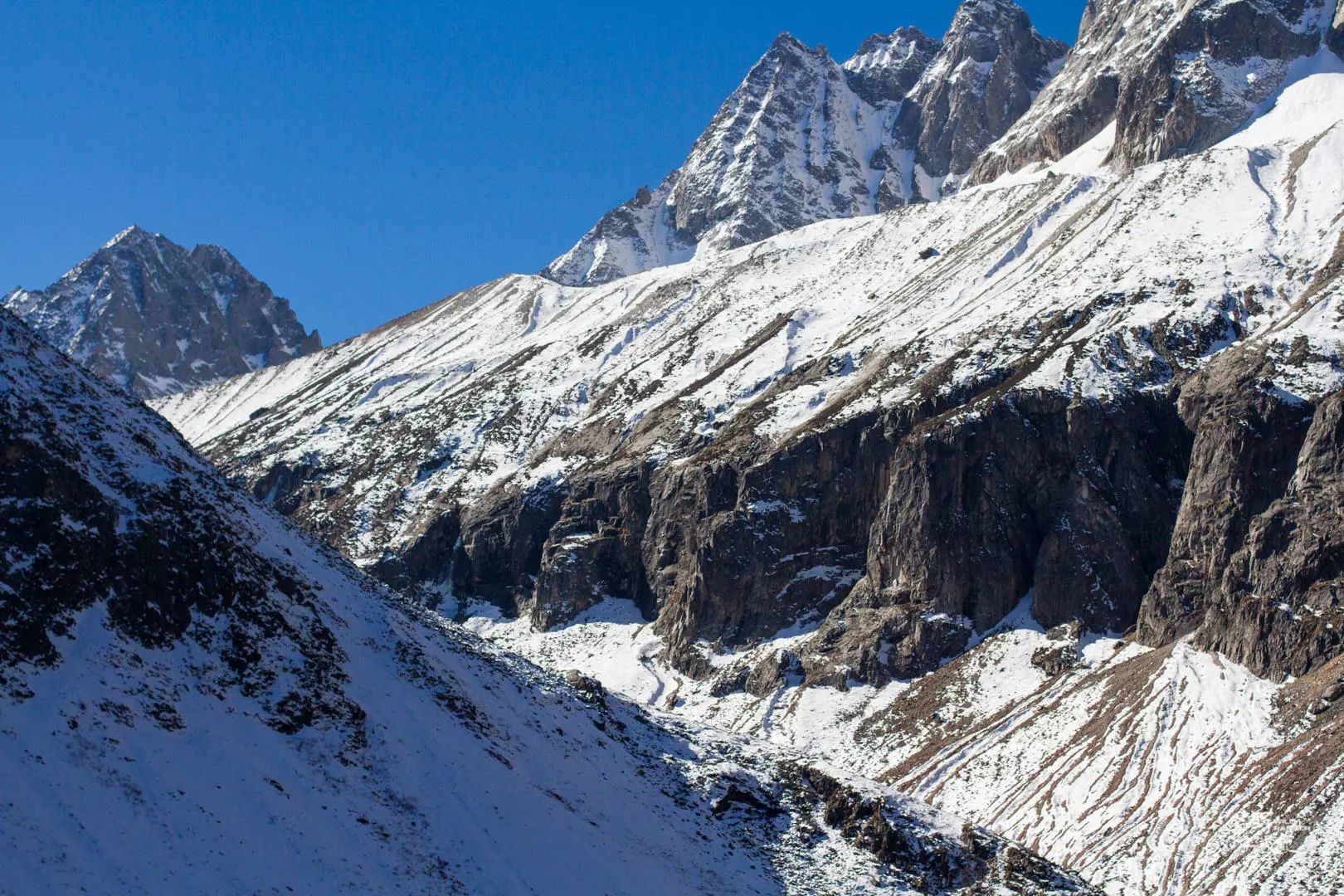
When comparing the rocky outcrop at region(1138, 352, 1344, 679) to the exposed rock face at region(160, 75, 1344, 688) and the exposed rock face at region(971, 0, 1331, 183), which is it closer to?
the exposed rock face at region(160, 75, 1344, 688)

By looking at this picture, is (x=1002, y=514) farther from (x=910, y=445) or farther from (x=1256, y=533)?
(x=1256, y=533)

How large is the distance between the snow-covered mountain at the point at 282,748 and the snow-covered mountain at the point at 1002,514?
23.6 meters

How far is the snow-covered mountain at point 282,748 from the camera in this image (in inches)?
1559

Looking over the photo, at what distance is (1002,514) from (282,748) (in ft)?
223

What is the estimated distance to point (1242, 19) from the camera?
190750 millimetres

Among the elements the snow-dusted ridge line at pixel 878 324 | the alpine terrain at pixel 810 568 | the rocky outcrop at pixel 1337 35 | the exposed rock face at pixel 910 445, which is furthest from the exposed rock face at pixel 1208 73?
the exposed rock face at pixel 910 445

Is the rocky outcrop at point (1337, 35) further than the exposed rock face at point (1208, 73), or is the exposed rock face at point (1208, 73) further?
the rocky outcrop at point (1337, 35)

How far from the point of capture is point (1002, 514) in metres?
102

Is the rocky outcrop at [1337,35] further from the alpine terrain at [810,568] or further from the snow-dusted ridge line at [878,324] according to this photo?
the snow-dusted ridge line at [878,324]

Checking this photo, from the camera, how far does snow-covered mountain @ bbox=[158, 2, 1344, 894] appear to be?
256 ft

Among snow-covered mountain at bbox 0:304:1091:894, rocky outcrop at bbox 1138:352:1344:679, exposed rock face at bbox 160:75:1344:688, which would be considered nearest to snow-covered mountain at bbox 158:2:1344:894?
rocky outcrop at bbox 1138:352:1344:679

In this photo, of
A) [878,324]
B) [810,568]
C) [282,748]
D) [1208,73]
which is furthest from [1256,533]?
[1208,73]

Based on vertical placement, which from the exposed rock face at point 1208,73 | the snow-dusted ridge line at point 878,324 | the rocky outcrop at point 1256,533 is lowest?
the rocky outcrop at point 1256,533

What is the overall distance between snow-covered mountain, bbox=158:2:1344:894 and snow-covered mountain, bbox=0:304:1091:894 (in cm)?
2360
